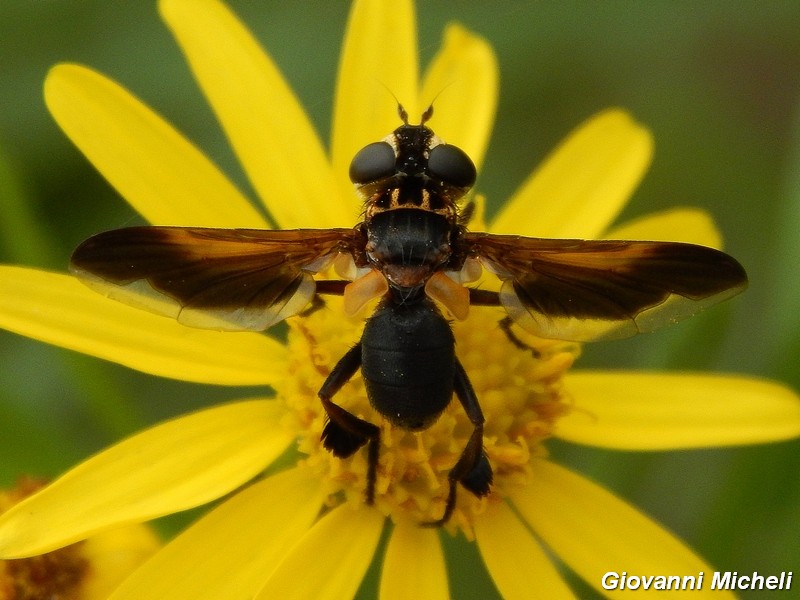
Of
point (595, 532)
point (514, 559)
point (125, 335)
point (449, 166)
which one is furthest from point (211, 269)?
point (595, 532)

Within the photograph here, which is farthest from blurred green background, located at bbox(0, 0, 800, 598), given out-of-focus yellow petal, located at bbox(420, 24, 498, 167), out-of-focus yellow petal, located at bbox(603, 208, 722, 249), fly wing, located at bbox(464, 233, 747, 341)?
fly wing, located at bbox(464, 233, 747, 341)

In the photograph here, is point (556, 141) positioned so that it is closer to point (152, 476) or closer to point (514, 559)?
point (514, 559)

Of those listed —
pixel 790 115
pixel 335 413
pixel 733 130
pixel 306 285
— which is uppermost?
pixel 790 115

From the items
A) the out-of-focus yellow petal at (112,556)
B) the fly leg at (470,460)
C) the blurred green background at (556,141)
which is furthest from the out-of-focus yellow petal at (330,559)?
the blurred green background at (556,141)

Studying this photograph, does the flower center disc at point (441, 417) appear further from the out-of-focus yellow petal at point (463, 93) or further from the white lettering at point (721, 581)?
the out-of-focus yellow petal at point (463, 93)

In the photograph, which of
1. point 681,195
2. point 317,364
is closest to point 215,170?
point 317,364

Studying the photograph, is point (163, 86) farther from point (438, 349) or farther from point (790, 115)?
point (790, 115)
